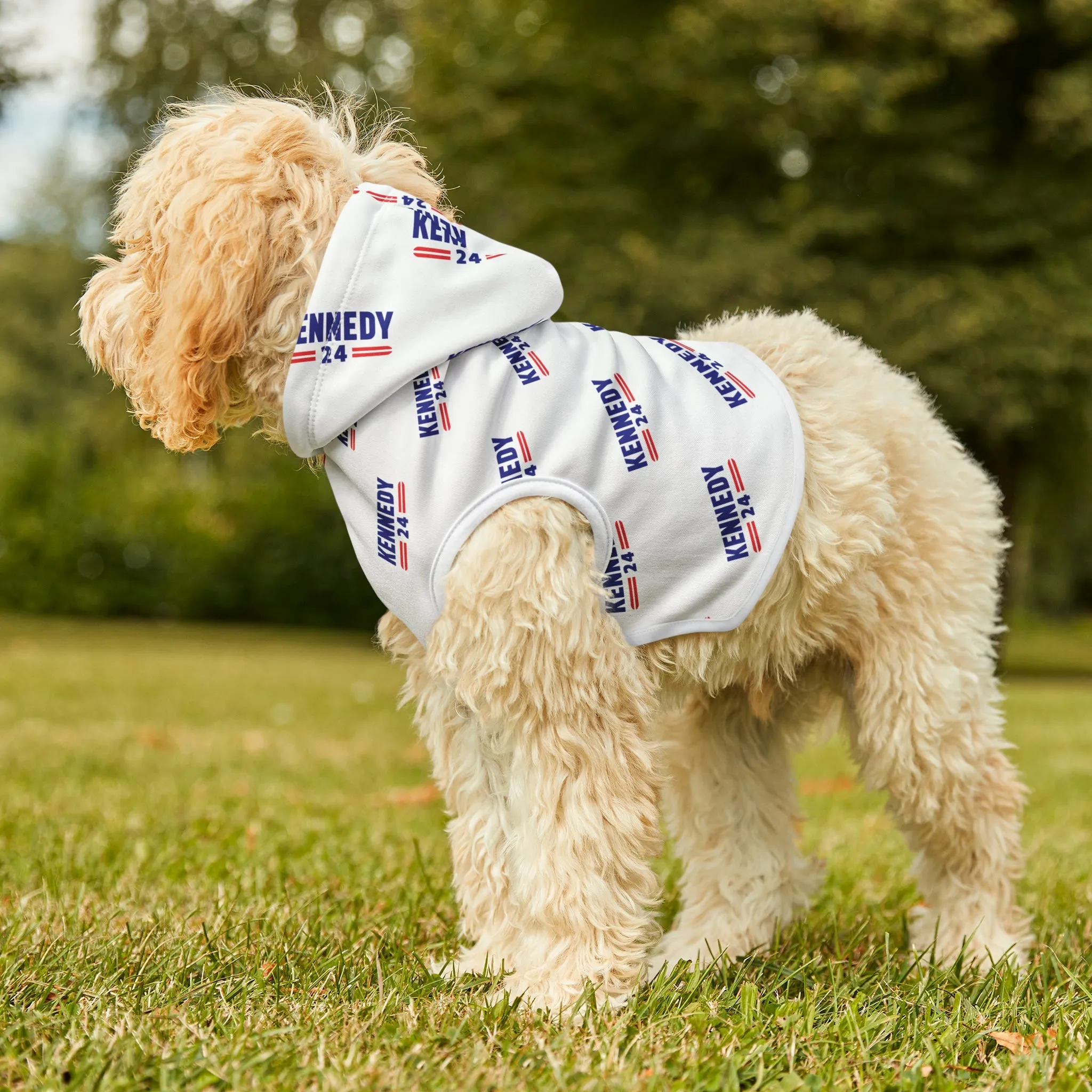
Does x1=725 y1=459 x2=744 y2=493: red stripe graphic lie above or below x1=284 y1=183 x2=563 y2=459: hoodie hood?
below

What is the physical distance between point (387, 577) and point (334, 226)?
0.79 m

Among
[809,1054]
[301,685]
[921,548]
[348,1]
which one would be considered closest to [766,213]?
[301,685]

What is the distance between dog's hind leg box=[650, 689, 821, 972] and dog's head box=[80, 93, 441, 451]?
1.49 metres

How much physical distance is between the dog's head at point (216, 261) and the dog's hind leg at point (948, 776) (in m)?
1.67

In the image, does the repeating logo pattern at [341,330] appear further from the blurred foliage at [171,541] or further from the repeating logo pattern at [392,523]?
the blurred foliage at [171,541]

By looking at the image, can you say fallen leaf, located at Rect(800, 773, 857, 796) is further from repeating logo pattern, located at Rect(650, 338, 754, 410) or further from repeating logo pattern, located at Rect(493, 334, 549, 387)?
repeating logo pattern, located at Rect(493, 334, 549, 387)

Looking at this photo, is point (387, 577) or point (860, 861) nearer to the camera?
point (387, 577)

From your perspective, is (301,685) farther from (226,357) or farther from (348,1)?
(348,1)

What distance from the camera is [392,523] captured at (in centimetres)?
258

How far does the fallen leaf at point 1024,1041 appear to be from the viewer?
243cm

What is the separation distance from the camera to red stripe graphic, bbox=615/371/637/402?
269 centimetres

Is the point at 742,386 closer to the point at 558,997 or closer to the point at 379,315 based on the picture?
the point at 379,315

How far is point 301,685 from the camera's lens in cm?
1208

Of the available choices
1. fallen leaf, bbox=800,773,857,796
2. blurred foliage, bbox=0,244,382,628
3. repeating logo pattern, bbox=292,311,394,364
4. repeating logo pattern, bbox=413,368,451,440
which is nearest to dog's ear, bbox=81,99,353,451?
repeating logo pattern, bbox=292,311,394,364
